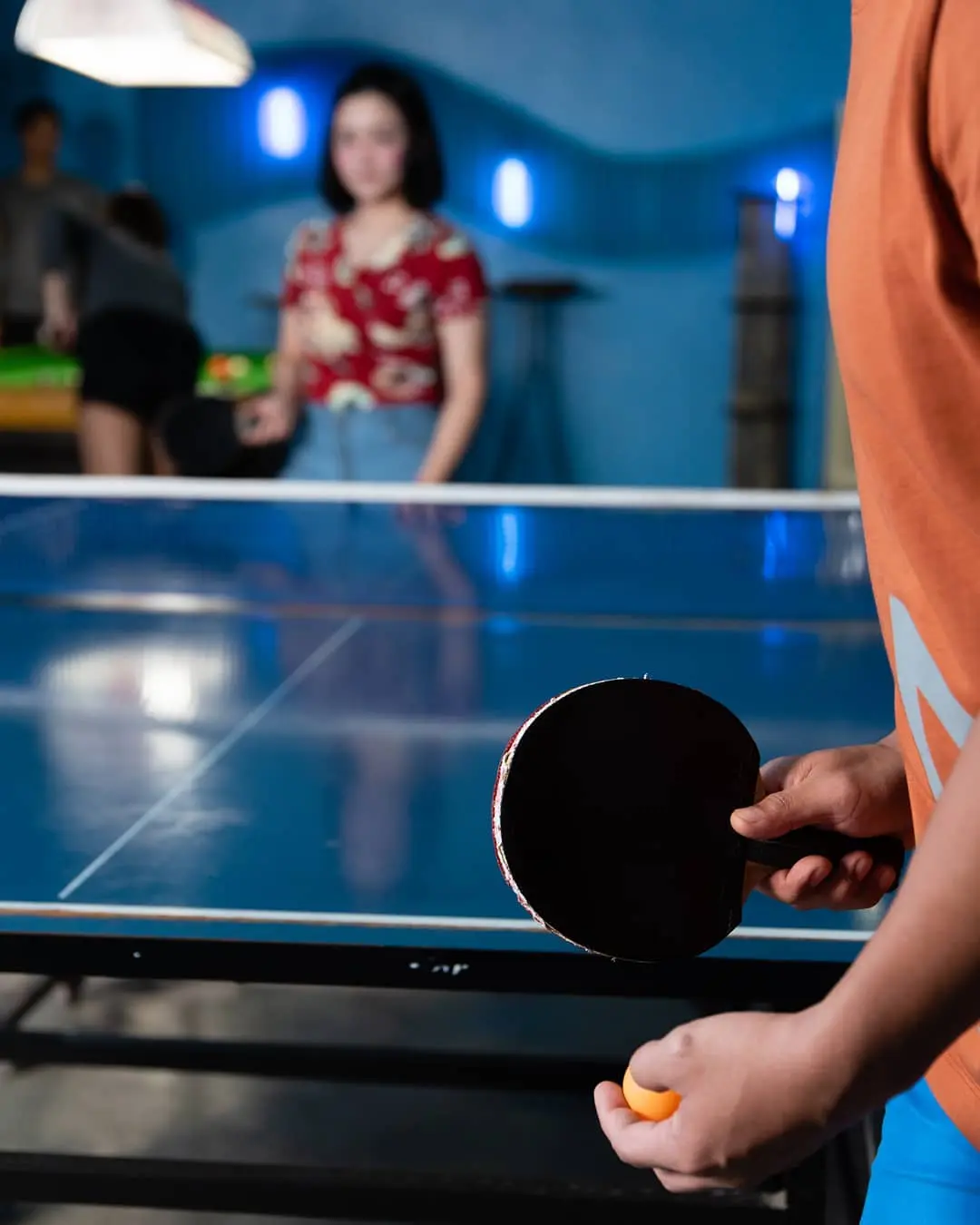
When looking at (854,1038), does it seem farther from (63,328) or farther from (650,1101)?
(63,328)

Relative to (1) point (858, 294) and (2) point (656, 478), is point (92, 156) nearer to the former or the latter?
(2) point (656, 478)

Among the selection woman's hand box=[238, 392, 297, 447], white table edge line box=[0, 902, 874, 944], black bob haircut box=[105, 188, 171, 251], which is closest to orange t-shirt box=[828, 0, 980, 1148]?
white table edge line box=[0, 902, 874, 944]

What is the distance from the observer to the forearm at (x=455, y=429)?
360 cm

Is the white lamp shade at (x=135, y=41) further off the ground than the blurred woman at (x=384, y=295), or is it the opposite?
the white lamp shade at (x=135, y=41)

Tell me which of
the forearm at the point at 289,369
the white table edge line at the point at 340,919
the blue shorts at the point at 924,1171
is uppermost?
the forearm at the point at 289,369

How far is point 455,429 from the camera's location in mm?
3611

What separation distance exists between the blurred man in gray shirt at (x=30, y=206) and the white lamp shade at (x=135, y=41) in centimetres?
348

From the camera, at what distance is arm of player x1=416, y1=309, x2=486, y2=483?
3607 mm

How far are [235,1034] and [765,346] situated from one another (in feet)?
15.8

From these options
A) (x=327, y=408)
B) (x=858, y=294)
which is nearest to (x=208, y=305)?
(x=327, y=408)

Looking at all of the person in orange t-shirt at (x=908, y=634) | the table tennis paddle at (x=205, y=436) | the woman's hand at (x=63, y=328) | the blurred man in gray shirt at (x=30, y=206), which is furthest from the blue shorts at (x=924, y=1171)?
the blurred man in gray shirt at (x=30, y=206)

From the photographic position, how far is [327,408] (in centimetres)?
373

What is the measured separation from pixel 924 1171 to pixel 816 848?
0.15 metres

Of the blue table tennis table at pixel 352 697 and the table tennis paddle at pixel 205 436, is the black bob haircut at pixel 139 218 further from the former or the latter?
the blue table tennis table at pixel 352 697
